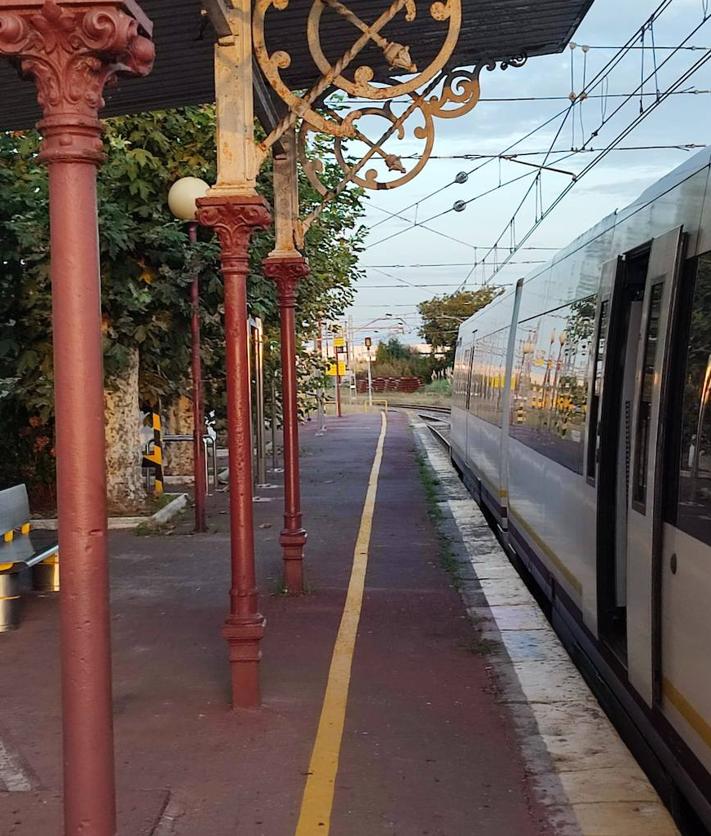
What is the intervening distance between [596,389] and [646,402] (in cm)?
132

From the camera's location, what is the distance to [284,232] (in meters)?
9.19

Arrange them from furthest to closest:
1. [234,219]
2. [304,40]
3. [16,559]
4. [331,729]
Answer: [16,559] < [304,40] < [234,219] < [331,729]

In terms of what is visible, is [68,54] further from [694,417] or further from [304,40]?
[304,40]

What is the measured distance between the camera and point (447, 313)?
82.0m

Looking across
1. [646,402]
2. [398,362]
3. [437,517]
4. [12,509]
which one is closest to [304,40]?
[646,402]

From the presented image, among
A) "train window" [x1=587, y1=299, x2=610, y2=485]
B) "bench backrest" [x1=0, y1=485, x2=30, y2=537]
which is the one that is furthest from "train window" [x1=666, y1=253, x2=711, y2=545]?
"bench backrest" [x1=0, y1=485, x2=30, y2=537]

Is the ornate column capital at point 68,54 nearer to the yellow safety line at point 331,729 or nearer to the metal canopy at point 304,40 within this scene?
the yellow safety line at point 331,729

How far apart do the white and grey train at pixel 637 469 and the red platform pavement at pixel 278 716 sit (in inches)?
27.7

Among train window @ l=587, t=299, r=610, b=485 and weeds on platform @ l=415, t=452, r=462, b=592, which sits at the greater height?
train window @ l=587, t=299, r=610, b=485

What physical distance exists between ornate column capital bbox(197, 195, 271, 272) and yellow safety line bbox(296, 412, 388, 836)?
2574mm

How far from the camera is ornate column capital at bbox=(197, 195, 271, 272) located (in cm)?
651

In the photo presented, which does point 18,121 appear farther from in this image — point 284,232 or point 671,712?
point 671,712

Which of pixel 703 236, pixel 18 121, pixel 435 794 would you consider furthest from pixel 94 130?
pixel 18 121

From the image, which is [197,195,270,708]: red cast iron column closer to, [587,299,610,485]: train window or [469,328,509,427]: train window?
[587,299,610,485]: train window
